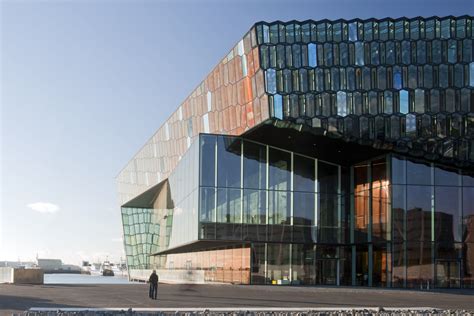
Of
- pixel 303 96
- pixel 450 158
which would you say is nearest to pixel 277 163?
pixel 303 96

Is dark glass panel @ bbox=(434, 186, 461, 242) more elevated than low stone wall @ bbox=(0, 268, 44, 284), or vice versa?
dark glass panel @ bbox=(434, 186, 461, 242)

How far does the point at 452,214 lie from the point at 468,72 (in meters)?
8.99

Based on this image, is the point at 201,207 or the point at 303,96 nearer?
the point at 303,96

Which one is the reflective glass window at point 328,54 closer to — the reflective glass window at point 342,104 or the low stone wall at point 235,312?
the reflective glass window at point 342,104

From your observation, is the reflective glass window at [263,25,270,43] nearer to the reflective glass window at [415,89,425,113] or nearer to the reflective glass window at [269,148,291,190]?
the reflective glass window at [269,148,291,190]

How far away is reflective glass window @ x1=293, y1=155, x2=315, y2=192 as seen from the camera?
4767 centimetres

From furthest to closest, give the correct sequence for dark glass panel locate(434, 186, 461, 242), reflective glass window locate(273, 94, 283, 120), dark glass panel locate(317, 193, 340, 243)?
dark glass panel locate(317, 193, 340, 243) → dark glass panel locate(434, 186, 461, 242) → reflective glass window locate(273, 94, 283, 120)

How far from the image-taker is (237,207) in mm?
45781

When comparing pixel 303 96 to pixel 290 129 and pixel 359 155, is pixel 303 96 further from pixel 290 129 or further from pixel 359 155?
pixel 359 155

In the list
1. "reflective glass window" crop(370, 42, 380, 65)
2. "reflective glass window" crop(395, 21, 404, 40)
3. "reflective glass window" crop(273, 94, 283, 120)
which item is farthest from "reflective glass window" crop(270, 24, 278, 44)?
"reflective glass window" crop(395, 21, 404, 40)

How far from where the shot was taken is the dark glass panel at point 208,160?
151ft

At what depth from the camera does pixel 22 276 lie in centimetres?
4294

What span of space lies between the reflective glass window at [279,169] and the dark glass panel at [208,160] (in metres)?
3.73

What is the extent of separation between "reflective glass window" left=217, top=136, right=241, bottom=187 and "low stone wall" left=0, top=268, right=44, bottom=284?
39.8 feet
